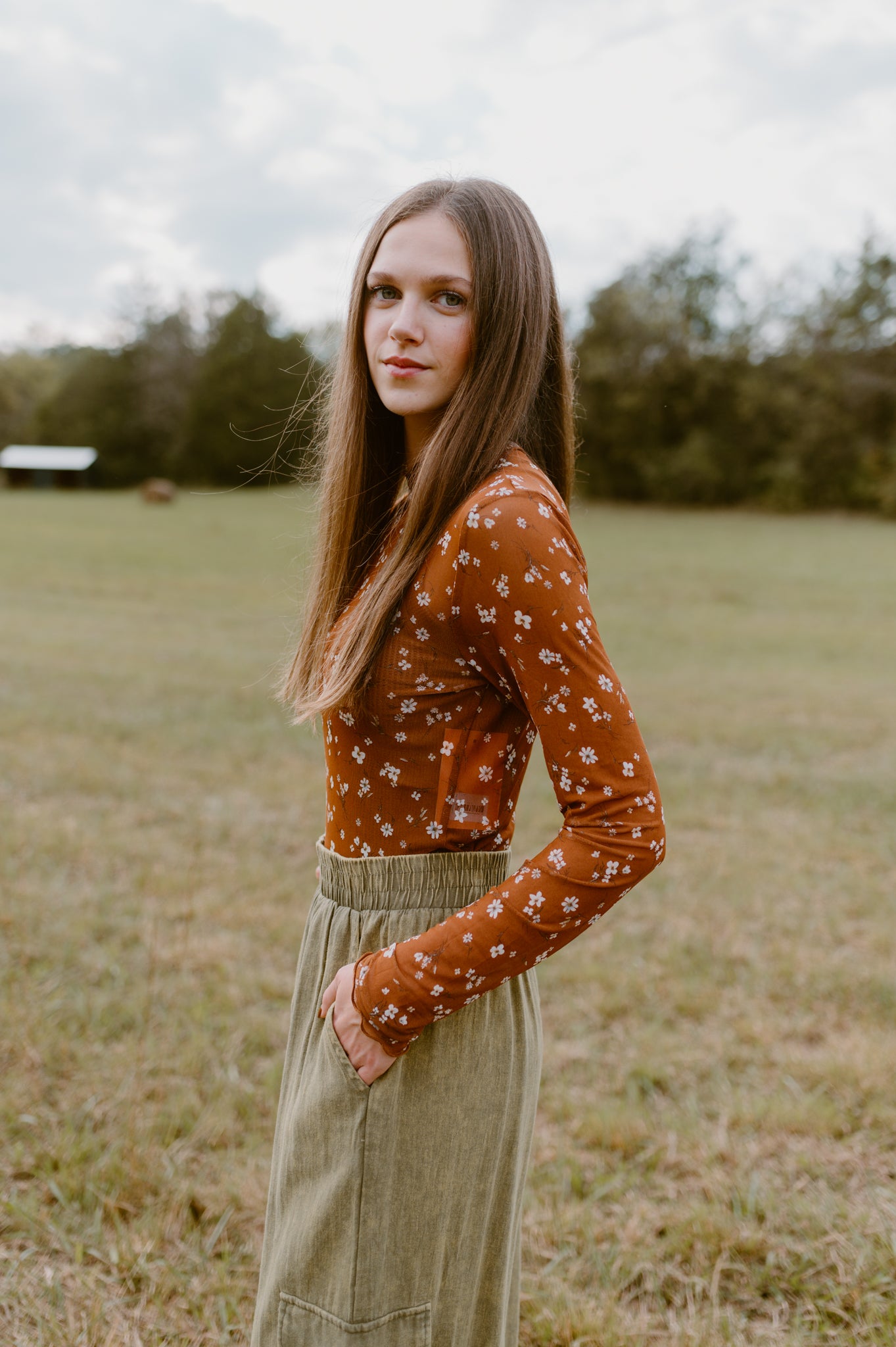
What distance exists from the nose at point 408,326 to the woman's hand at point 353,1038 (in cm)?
77

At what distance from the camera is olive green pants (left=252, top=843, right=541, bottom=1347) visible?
1.26m

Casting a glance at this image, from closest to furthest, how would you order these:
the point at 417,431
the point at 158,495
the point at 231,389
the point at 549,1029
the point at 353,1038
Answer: the point at 353,1038 → the point at 417,431 → the point at 549,1029 → the point at 158,495 → the point at 231,389

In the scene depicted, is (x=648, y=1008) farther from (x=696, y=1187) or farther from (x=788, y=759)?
(x=788, y=759)

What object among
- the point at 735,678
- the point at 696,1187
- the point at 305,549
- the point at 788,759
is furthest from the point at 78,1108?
the point at 735,678

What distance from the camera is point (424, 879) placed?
1306mm

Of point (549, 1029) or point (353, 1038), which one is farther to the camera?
point (549, 1029)

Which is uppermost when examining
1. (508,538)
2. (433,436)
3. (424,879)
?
(433,436)

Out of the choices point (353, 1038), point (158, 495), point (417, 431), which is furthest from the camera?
point (158, 495)

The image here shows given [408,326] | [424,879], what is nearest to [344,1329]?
[424,879]

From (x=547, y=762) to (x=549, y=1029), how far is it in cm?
257

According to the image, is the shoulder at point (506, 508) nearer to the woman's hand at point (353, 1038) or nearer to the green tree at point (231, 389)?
the woman's hand at point (353, 1038)

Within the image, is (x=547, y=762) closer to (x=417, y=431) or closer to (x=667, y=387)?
(x=417, y=431)

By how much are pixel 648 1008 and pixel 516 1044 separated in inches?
92.9

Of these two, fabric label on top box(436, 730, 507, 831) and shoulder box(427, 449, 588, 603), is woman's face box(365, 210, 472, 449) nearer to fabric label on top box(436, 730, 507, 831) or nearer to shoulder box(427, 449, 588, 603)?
shoulder box(427, 449, 588, 603)
